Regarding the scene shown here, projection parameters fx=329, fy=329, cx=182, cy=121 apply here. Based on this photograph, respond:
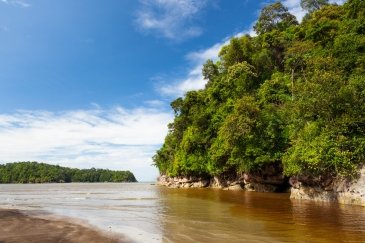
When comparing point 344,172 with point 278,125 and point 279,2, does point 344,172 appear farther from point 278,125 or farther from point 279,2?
point 279,2

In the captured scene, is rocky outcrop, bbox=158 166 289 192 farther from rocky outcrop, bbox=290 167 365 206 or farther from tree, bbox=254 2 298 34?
tree, bbox=254 2 298 34

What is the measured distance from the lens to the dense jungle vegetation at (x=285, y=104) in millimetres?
22312

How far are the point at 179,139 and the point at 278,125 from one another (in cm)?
3455

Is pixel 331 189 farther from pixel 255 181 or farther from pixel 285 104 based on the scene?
pixel 255 181

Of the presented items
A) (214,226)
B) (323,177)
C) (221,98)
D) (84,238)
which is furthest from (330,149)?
(221,98)

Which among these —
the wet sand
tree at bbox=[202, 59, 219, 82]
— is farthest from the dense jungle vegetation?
the wet sand

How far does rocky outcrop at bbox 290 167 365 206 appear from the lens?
66.0 feet

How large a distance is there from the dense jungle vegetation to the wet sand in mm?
15748

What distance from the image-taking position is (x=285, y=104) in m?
36.5

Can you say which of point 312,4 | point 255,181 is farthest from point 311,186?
point 312,4

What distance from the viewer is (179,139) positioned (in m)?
69.3

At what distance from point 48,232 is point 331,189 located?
18798mm

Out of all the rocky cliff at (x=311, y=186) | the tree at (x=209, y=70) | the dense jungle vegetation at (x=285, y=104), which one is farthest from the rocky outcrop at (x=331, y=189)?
the tree at (x=209, y=70)

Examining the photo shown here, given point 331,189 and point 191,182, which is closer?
Answer: point 331,189
